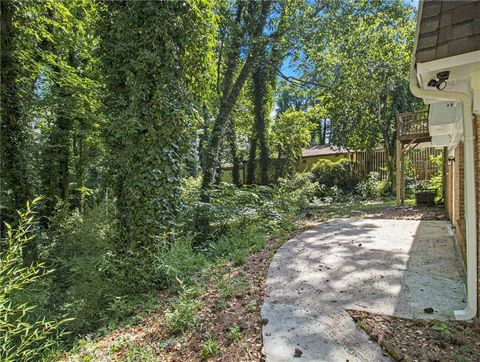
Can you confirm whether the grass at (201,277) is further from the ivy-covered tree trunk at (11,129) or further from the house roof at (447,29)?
the ivy-covered tree trunk at (11,129)

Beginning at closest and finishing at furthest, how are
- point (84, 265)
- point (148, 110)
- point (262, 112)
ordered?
1. point (148, 110)
2. point (84, 265)
3. point (262, 112)

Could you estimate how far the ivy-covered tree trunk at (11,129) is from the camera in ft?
19.9

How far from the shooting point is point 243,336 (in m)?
2.88

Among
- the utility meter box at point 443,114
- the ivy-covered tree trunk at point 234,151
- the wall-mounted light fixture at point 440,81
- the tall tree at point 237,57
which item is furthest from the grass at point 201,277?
the ivy-covered tree trunk at point 234,151

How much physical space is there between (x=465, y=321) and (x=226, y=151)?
18.9 metres

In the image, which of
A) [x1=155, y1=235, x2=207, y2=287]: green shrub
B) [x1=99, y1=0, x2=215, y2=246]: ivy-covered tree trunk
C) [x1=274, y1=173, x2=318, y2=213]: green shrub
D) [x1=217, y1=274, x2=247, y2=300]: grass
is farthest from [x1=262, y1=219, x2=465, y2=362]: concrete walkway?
[x1=274, y1=173, x2=318, y2=213]: green shrub

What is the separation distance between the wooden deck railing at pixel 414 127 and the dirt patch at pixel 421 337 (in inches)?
343

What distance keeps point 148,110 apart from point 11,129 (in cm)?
353

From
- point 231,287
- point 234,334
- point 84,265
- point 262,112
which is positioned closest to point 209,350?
point 234,334

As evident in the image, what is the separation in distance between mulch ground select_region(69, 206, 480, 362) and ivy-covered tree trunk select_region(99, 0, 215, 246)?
5.52ft

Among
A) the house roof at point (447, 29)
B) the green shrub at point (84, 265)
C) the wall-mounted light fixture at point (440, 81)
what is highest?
the house roof at point (447, 29)

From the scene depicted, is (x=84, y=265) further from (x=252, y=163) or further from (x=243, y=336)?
(x=252, y=163)

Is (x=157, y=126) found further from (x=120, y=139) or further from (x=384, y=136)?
(x=384, y=136)

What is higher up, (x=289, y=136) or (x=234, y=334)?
(x=289, y=136)
